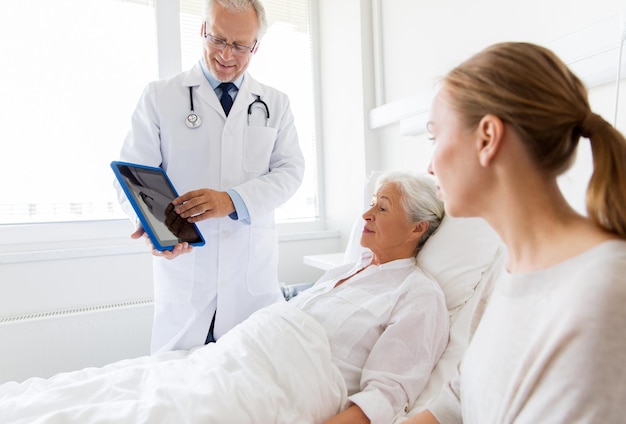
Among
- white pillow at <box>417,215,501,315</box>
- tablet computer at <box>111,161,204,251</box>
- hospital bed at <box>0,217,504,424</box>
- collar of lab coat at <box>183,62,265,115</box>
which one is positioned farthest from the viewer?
collar of lab coat at <box>183,62,265,115</box>

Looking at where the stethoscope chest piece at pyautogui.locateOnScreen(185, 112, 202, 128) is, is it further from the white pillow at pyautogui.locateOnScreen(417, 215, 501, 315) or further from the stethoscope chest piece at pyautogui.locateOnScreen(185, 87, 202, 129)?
the white pillow at pyautogui.locateOnScreen(417, 215, 501, 315)

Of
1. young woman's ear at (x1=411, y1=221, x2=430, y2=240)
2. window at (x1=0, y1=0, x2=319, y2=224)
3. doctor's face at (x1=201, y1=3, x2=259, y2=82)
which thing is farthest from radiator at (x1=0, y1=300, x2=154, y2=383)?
young woman's ear at (x1=411, y1=221, x2=430, y2=240)

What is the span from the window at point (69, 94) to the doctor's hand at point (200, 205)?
1.09 m

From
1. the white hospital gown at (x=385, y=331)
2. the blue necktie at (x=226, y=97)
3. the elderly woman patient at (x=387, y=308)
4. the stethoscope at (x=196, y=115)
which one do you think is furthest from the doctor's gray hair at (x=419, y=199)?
the blue necktie at (x=226, y=97)

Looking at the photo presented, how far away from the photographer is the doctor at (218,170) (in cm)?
143

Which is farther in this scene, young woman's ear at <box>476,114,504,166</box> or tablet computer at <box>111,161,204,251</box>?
tablet computer at <box>111,161,204,251</box>

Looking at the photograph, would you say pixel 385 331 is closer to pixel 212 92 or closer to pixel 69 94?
pixel 212 92

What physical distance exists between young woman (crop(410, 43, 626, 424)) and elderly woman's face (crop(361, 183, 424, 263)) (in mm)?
665

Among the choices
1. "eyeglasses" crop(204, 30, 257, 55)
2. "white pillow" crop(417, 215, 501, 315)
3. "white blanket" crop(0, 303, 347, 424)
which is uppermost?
"eyeglasses" crop(204, 30, 257, 55)

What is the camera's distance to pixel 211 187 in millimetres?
1533

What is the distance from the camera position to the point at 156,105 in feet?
4.95

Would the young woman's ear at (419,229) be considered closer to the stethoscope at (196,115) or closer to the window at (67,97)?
the stethoscope at (196,115)

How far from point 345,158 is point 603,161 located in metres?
2.07

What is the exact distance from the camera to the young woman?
456 millimetres
